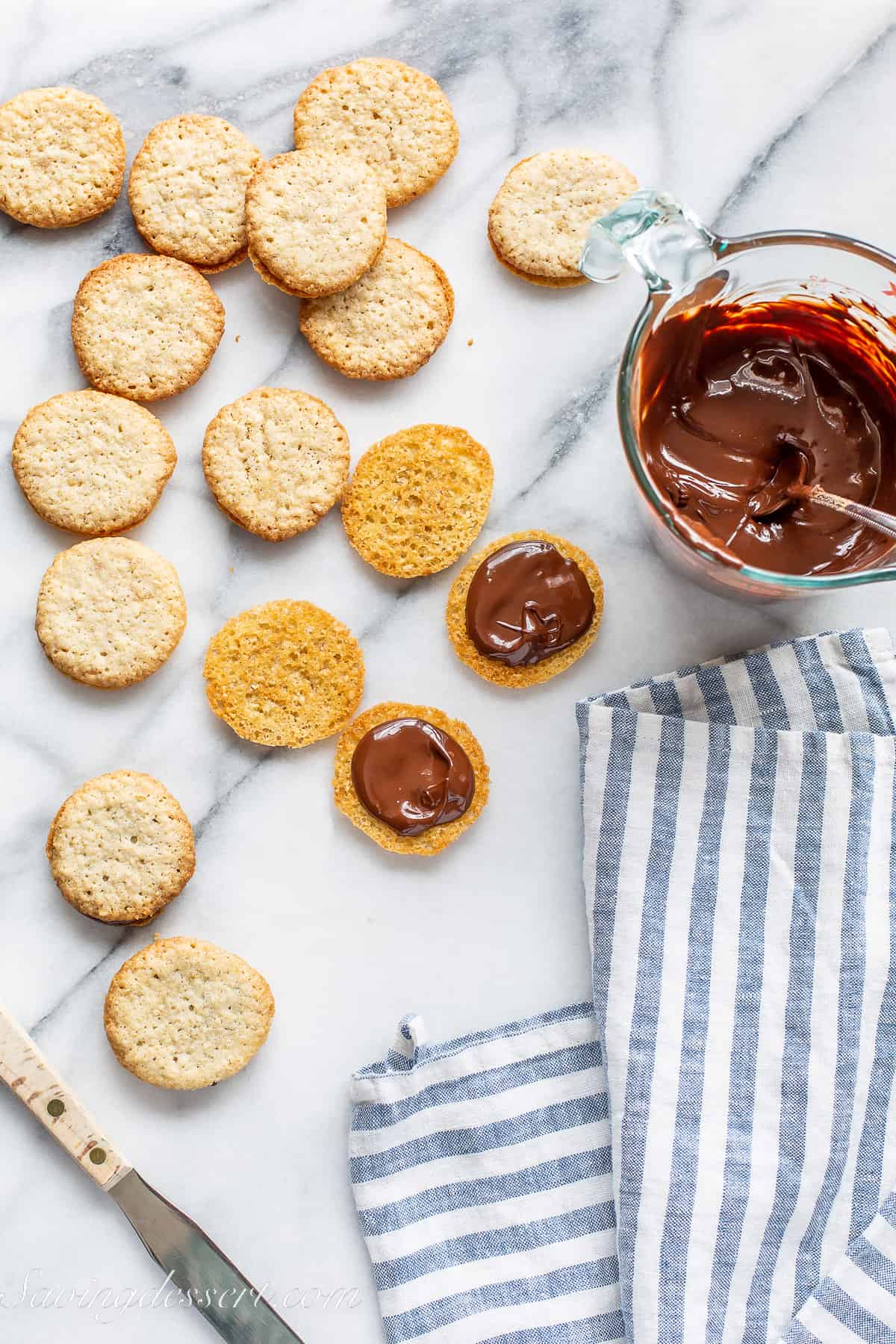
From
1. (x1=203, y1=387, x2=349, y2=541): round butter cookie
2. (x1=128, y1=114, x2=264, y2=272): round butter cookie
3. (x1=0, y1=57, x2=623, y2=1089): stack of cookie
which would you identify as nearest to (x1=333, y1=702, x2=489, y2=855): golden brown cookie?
(x1=0, y1=57, x2=623, y2=1089): stack of cookie

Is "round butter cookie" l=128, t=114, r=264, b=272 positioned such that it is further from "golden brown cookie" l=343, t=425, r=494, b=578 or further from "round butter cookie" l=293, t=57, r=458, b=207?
"golden brown cookie" l=343, t=425, r=494, b=578

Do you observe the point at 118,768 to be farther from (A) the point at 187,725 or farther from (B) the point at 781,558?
(B) the point at 781,558

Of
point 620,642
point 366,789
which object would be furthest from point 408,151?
point 366,789

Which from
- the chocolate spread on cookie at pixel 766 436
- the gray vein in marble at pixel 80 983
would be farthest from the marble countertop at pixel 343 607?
the chocolate spread on cookie at pixel 766 436

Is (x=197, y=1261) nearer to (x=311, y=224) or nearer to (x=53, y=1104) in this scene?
(x=53, y=1104)

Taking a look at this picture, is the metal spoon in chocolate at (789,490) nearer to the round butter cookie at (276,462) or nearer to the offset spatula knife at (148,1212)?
the round butter cookie at (276,462)
